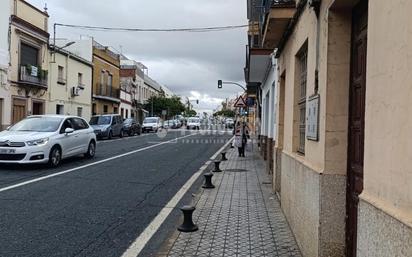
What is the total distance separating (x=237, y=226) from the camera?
6680 mm

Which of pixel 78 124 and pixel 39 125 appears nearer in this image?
pixel 39 125

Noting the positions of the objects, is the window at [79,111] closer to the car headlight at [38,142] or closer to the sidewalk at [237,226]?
the car headlight at [38,142]

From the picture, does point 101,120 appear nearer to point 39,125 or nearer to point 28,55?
point 28,55

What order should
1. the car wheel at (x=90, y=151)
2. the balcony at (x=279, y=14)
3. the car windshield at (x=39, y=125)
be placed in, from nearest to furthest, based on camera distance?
the balcony at (x=279, y=14) → the car windshield at (x=39, y=125) → the car wheel at (x=90, y=151)

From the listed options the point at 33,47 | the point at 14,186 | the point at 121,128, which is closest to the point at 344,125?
the point at 14,186

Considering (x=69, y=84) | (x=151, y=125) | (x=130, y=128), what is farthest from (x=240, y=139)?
(x=151, y=125)

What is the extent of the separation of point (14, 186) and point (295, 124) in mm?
6238

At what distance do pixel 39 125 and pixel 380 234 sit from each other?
43.2 feet

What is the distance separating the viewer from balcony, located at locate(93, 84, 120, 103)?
145 feet

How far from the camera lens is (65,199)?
8492 mm

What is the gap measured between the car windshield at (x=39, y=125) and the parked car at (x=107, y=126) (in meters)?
16.1

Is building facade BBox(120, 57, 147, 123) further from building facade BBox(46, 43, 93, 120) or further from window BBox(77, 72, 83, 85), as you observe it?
window BBox(77, 72, 83, 85)

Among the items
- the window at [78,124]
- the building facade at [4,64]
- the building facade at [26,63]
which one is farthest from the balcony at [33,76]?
the window at [78,124]

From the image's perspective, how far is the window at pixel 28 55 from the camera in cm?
2867
